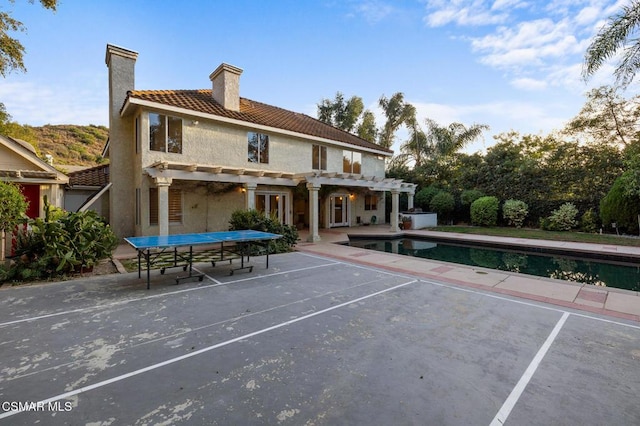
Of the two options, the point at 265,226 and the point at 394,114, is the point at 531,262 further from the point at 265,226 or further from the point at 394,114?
the point at 394,114

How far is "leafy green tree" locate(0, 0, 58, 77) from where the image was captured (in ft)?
29.8

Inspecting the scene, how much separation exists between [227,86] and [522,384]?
14990 mm

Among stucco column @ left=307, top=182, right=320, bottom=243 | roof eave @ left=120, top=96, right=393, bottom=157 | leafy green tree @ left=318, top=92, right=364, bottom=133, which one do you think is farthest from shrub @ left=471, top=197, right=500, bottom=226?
leafy green tree @ left=318, top=92, right=364, bottom=133

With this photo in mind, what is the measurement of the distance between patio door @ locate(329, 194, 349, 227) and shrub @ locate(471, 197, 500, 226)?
844 centimetres

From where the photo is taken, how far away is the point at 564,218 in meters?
15.9

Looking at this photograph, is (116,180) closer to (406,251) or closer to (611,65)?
(406,251)

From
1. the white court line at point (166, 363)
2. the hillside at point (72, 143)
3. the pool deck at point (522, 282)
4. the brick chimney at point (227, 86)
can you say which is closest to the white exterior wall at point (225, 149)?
the brick chimney at point (227, 86)

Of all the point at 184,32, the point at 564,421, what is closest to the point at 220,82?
the point at 184,32

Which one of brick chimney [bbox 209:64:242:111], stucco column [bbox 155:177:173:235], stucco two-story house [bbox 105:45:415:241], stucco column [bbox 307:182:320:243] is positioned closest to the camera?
stucco column [bbox 155:177:173:235]

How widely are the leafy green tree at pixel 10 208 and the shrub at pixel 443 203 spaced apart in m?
20.7

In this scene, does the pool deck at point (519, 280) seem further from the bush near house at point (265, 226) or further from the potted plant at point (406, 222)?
the potted plant at point (406, 222)

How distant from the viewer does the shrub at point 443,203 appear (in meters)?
20.2

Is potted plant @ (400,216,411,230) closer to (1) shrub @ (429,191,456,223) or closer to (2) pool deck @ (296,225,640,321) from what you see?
(1) shrub @ (429,191,456,223)

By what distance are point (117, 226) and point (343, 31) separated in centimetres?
1408
